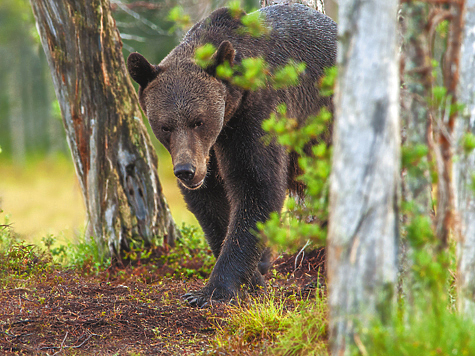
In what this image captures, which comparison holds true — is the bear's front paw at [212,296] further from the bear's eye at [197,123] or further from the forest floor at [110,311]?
the bear's eye at [197,123]

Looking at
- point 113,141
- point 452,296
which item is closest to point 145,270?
point 113,141

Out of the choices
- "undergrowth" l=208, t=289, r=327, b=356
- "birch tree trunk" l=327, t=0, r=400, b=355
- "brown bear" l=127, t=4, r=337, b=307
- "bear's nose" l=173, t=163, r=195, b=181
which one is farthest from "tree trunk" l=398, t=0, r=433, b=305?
"bear's nose" l=173, t=163, r=195, b=181

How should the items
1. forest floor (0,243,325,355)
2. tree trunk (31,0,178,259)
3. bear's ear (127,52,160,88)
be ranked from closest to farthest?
forest floor (0,243,325,355)
bear's ear (127,52,160,88)
tree trunk (31,0,178,259)

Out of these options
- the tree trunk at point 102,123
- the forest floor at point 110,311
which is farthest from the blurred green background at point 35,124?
the forest floor at point 110,311

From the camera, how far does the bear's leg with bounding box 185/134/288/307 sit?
13.9ft

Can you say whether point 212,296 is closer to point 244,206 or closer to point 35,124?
point 244,206

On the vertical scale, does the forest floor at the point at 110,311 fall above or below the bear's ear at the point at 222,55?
below

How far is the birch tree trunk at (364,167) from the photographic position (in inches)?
80.2

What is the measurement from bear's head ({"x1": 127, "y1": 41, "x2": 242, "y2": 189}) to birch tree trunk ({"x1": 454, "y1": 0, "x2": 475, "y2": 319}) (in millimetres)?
2062

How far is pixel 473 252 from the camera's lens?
236cm

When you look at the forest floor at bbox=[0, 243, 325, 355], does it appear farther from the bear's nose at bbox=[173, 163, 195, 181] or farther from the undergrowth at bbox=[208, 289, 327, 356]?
the bear's nose at bbox=[173, 163, 195, 181]

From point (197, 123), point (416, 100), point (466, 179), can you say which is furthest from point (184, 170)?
point (466, 179)

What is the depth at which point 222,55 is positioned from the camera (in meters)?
4.16

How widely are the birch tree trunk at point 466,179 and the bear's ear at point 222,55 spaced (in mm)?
2067
